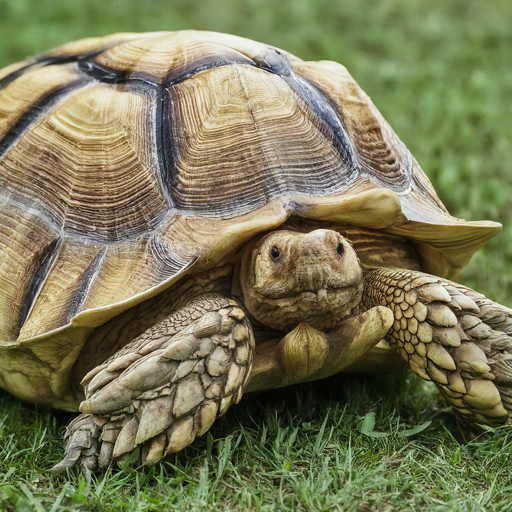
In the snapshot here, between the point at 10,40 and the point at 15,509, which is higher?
the point at 10,40

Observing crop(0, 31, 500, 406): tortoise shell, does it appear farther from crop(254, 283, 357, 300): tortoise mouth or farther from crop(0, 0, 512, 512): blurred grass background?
crop(0, 0, 512, 512): blurred grass background

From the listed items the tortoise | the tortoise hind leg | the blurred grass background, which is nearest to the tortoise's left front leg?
the tortoise

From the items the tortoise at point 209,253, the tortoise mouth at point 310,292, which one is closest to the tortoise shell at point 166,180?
the tortoise at point 209,253

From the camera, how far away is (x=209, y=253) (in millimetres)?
2467

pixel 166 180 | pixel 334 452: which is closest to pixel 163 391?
pixel 334 452

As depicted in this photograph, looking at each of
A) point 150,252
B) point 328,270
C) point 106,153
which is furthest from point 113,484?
point 106,153

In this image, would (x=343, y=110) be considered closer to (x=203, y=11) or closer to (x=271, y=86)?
(x=271, y=86)

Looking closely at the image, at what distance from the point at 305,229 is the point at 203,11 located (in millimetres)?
7923

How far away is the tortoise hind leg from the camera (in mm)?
2295

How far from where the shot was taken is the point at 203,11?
31.9 feet

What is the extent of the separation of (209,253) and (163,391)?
0.53 meters

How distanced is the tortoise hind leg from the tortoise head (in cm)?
19

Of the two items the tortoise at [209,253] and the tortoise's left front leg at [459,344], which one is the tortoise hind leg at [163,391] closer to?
the tortoise at [209,253]

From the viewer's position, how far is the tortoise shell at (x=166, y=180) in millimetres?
2543
